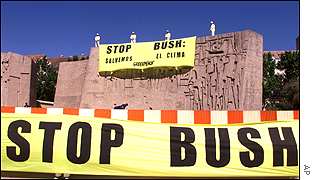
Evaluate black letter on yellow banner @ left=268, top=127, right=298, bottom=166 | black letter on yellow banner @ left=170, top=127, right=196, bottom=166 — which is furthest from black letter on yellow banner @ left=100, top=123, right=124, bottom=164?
black letter on yellow banner @ left=268, top=127, right=298, bottom=166

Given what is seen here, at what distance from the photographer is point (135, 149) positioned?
423 centimetres

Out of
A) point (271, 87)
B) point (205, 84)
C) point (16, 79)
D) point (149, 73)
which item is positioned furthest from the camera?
point (271, 87)

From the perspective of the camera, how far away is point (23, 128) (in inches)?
170

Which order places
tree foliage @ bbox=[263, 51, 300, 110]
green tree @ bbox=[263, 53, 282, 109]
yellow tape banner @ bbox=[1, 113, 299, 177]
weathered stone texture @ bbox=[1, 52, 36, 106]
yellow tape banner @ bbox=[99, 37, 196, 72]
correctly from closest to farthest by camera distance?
yellow tape banner @ bbox=[1, 113, 299, 177], yellow tape banner @ bbox=[99, 37, 196, 72], weathered stone texture @ bbox=[1, 52, 36, 106], tree foliage @ bbox=[263, 51, 300, 110], green tree @ bbox=[263, 53, 282, 109]

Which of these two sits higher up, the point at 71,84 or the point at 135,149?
the point at 71,84

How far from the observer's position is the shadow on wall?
1399 cm

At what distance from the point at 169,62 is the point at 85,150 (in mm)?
9927

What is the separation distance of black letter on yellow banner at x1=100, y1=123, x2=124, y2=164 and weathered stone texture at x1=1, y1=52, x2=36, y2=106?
11970 millimetres

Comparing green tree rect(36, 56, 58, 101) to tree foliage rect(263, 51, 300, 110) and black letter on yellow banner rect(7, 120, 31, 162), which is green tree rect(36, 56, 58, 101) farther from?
black letter on yellow banner rect(7, 120, 31, 162)

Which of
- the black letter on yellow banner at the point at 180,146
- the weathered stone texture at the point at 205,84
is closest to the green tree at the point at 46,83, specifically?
the weathered stone texture at the point at 205,84

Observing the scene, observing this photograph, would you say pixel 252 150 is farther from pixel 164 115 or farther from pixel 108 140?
pixel 108 140

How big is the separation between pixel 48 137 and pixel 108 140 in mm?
602

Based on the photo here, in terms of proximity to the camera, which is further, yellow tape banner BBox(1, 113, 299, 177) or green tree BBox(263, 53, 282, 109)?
green tree BBox(263, 53, 282, 109)

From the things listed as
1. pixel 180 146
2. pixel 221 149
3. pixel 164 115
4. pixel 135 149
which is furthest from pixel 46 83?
pixel 221 149
